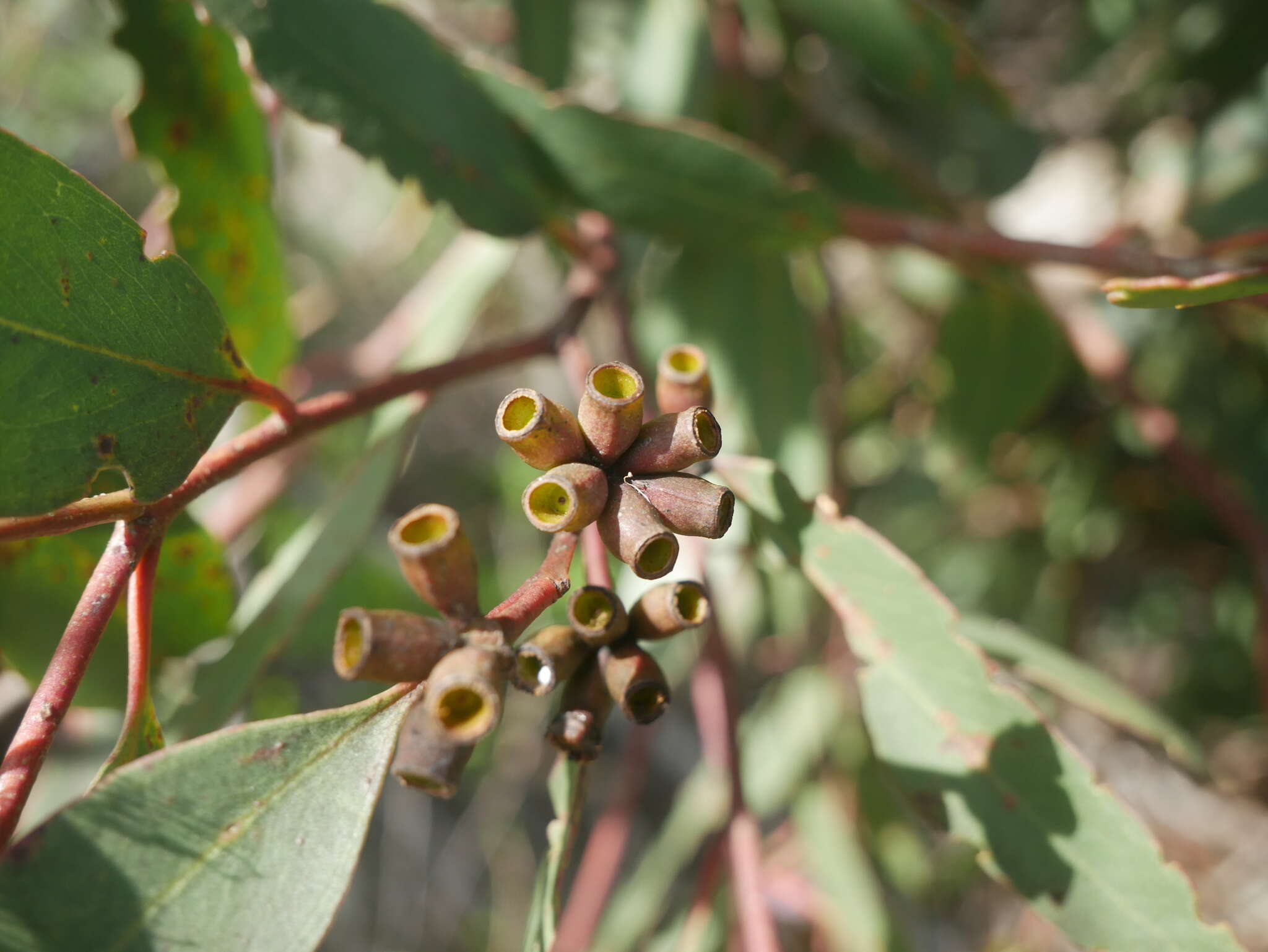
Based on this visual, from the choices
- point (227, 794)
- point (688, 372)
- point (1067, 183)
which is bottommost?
point (227, 794)

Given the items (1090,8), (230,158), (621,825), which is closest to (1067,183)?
(1090,8)

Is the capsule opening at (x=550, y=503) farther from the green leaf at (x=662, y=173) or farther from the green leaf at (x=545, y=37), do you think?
the green leaf at (x=545, y=37)

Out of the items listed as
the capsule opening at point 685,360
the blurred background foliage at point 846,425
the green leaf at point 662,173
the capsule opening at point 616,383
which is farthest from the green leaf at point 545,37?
the capsule opening at point 616,383

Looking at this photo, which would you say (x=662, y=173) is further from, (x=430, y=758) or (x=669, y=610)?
(x=430, y=758)

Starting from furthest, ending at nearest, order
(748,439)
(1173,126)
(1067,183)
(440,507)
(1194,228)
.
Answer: (1067,183) < (1173,126) < (1194,228) < (748,439) < (440,507)

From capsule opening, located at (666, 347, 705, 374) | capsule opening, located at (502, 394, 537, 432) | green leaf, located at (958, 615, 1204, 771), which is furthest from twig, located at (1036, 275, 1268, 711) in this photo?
capsule opening, located at (502, 394, 537, 432)

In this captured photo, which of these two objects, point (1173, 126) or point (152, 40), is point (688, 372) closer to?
point (152, 40)

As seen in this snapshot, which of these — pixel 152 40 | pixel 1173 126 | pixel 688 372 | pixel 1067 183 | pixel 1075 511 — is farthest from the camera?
pixel 1067 183

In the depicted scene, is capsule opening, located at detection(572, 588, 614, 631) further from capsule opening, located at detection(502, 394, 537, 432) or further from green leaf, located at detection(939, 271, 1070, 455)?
green leaf, located at detection(939, 271, 1070, 455)
